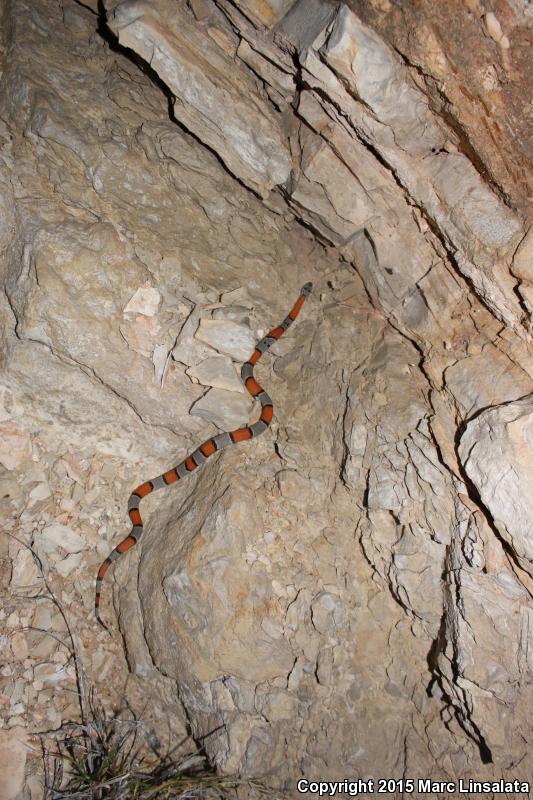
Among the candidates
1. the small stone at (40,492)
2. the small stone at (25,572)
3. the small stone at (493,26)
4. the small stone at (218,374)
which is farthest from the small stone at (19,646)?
the small stone at (493,26)

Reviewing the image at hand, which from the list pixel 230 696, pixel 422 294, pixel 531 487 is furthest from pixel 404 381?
pixel 230 696

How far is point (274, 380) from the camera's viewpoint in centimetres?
477

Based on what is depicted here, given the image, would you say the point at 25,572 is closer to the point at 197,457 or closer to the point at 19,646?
the point at 19,646

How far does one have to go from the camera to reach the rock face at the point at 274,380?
290 centimetres

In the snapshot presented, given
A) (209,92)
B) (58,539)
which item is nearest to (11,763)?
(58,539)

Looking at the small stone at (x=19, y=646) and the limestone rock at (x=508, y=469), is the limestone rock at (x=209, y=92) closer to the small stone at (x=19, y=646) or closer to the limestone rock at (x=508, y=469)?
the limestone rock at (x=508, y=469)

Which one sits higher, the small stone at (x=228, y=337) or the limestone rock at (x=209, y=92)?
the limestone rock at (x=209, y=92)

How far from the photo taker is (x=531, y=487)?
2611 mm

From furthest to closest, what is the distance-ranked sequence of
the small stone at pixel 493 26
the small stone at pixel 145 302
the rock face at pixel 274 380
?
Result: the small stone at pixel 145 302 → the rock face at pixel 274 380 → the small stone at pixel 493 26

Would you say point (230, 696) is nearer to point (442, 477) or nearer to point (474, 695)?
point (474, 695)

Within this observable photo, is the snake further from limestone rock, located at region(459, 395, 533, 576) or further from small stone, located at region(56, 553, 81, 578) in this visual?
limestone rock, located at region(459, 395, 533, 576)

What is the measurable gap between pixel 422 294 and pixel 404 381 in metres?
0.74

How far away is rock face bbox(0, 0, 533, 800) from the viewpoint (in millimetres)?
2896

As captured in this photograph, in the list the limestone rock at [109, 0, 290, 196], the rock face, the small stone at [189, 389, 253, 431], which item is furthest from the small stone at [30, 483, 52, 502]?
the limestone rock at [109, 0, 290, 196]
